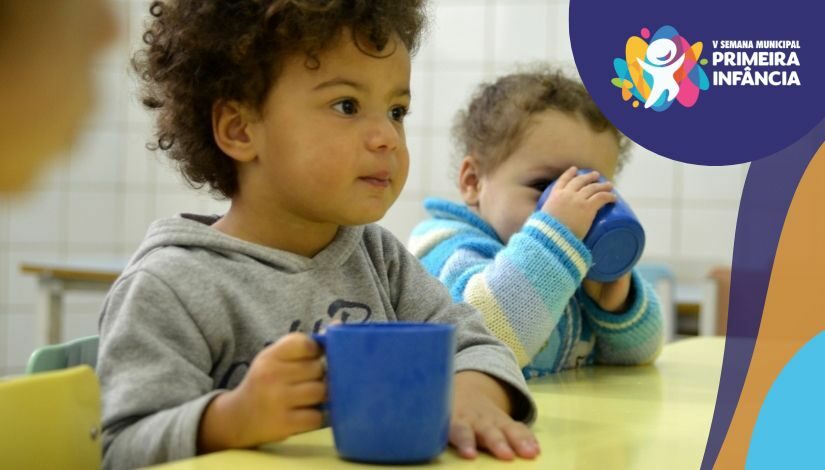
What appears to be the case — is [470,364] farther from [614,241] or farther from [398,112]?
[614,241]

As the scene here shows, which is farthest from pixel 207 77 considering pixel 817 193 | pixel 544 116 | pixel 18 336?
pixel 18 336

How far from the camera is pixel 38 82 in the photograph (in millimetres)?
3918

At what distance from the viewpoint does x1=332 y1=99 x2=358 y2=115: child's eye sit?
36.1 inches

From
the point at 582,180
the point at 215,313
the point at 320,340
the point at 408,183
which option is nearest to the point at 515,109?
the point at 582,180

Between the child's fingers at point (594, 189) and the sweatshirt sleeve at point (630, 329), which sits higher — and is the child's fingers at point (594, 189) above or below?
above

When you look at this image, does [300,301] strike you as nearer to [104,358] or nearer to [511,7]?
[104,358]

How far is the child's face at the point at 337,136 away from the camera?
908 mm

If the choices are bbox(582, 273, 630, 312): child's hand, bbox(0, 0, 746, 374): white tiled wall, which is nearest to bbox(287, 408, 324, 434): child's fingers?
bbox(582, 273, 630, 312): child's hand

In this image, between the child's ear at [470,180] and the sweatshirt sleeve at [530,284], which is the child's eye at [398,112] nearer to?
the sweatshirt sleeve at [530,284]

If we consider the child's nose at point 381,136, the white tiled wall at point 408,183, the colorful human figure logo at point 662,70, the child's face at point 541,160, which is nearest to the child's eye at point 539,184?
the child's face at point 541,160

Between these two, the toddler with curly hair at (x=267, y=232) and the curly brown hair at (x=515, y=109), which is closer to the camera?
the toddler with curly hair at (x=267, y=232)

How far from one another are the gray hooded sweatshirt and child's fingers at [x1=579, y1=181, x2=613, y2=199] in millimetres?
298

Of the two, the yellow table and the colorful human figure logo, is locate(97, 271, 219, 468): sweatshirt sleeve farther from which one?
the colorful human figure logo

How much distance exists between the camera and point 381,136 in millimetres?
909
